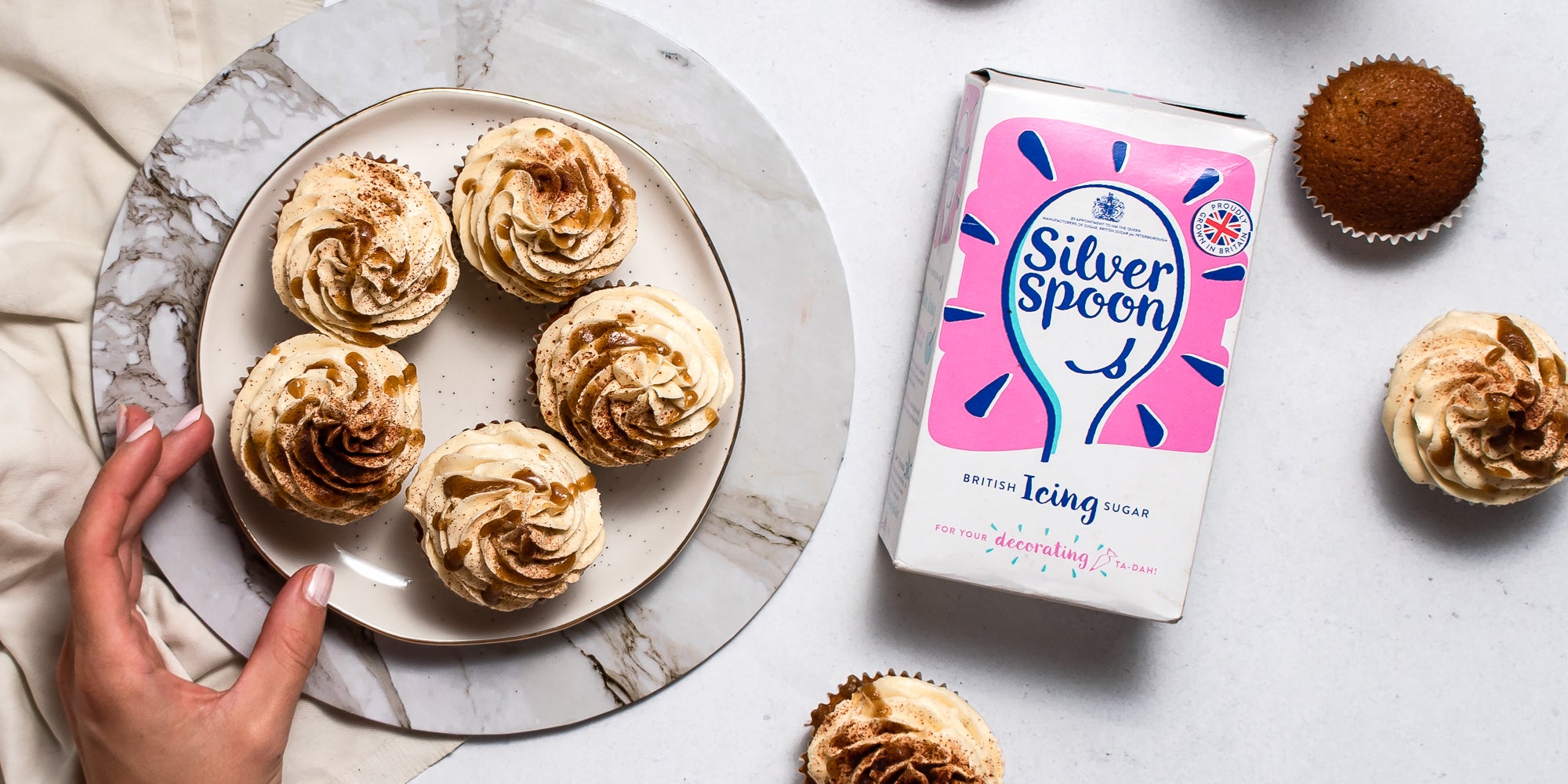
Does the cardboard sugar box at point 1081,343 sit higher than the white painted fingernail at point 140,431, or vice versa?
the cardboard sugar box at point 1081,343

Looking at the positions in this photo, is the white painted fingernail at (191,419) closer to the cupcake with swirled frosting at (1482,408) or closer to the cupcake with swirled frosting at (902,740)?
the cupcake with swirled frosting at (902,740)

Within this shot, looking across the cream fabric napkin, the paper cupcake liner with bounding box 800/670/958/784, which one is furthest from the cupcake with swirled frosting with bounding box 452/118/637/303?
the paper cupcake liner with bounding box 800/670/958/784

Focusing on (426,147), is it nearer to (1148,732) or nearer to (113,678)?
(113,678)

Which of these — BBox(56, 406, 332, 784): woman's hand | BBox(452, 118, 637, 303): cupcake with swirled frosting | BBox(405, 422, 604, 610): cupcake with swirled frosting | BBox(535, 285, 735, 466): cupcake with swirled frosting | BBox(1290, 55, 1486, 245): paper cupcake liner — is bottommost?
BBox(56, 406, 332, 784): woman's hand

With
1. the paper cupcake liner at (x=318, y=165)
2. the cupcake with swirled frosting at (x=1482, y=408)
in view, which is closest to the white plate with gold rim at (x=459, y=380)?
the paper cupcake liner at (x=318, y=165)

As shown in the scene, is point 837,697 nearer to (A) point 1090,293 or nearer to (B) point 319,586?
(A) point 1090,293

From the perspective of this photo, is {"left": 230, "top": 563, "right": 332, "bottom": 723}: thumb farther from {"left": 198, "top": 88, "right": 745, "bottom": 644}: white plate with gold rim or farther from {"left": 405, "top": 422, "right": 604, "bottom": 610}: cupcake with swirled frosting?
{"left": 405, "top": 422, "right": 604, "bottom": 610}: cupcake with swirled frosting

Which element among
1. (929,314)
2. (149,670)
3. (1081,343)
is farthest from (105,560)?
(1081,343)
